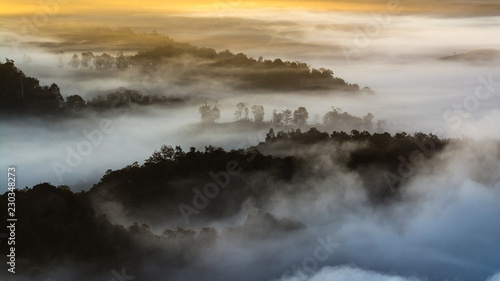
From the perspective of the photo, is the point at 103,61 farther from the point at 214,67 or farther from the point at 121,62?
the point at 214,67

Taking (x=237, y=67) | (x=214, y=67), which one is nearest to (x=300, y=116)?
(x=214, y=67)

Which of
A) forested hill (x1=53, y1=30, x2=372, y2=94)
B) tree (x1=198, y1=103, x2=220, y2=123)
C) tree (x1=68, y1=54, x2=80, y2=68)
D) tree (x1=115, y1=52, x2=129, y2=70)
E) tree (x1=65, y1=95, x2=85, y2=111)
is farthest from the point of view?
forested hill (x1=53, y1=30, x2=372, y2=94)

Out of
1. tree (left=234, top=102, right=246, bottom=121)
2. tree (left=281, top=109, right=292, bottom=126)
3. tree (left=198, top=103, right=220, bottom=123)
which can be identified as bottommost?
tree (left=198, top=103, right=220, bottom=123)

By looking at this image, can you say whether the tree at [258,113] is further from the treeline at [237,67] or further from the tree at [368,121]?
the treeline at [237,67]

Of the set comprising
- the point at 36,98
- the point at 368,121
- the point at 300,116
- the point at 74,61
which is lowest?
the point at 368,121

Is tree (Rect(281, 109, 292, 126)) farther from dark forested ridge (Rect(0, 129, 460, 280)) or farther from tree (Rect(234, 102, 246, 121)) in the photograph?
dark forested ridge (Rect(0, 129, 460, 280))

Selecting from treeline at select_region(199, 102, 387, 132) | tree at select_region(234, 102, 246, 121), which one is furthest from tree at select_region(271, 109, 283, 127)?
tree at select_region(234, 102, 246, 121)
